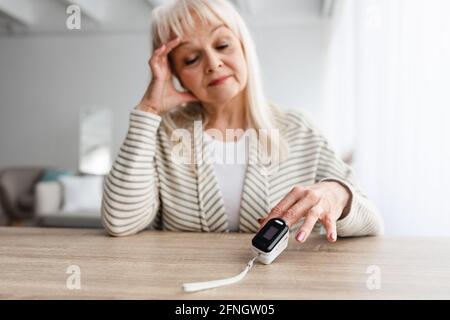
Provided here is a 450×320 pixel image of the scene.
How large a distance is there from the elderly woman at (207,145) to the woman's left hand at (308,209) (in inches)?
6.9

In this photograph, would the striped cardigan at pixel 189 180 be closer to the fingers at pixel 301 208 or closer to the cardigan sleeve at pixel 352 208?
the cardigan sleeve at pixel 352 208

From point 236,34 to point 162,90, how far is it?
0.20m

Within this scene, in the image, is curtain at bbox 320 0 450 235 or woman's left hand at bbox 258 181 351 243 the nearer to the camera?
woman's left hand at bbox 258 181 351 243

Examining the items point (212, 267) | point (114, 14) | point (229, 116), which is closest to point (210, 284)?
point (212, 267)

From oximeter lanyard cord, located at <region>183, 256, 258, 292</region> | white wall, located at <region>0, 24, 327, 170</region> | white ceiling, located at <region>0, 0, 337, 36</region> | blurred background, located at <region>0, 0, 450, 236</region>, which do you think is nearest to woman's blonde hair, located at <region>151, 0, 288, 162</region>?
oximeter lanyard cord, located at <region>183, 256, 258, 292</region>

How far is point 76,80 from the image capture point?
5309mm

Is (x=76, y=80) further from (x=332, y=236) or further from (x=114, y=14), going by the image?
(x=332, y=236)

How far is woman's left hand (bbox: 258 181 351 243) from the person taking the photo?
0.66 metres

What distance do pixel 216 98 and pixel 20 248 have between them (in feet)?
1.58

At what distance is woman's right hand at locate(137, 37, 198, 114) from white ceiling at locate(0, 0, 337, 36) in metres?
3.64

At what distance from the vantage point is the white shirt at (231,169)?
38.2 inches

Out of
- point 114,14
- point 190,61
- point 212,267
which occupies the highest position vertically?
point 114,14

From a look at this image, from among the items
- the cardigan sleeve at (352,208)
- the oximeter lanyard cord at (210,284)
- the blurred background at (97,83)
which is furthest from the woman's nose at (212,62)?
the blurred background at (97,83)

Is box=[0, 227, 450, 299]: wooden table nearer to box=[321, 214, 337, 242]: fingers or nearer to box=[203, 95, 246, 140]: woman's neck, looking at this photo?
box=[321, 214, 337, 242]: fingers
